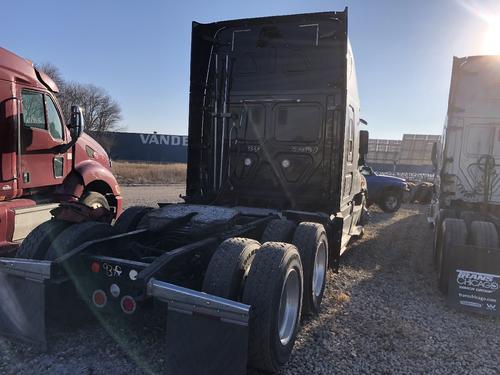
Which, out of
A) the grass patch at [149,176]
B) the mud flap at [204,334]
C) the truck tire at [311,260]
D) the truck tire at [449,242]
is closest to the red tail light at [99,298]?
the mud flap at [204,334]

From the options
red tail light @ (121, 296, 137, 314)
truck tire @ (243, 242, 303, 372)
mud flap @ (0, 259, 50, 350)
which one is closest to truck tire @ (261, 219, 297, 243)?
truck tire @ (243, 242, 303, 372)

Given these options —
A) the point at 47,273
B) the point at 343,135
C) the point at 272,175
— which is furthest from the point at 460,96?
the point at 47,273

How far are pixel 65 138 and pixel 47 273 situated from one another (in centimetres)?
416

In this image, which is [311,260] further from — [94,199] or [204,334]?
[94,199]

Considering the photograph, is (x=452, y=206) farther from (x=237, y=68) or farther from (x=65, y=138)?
(x=65, y=138)

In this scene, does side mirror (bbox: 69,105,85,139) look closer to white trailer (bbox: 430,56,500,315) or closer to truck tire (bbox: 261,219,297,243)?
truck tire (bbox: 261,219,297,243)

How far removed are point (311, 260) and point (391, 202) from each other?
11878mm

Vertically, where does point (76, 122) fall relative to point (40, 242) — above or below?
above

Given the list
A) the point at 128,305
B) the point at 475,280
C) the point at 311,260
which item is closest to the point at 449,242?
the point at 475,280

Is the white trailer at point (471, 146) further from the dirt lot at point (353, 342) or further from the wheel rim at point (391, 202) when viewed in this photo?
the wheel rim at point (391, 202)

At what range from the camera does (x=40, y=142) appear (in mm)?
6578

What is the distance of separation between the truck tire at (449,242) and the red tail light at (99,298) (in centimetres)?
429

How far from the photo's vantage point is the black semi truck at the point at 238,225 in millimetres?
3301

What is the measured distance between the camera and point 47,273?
358cm
